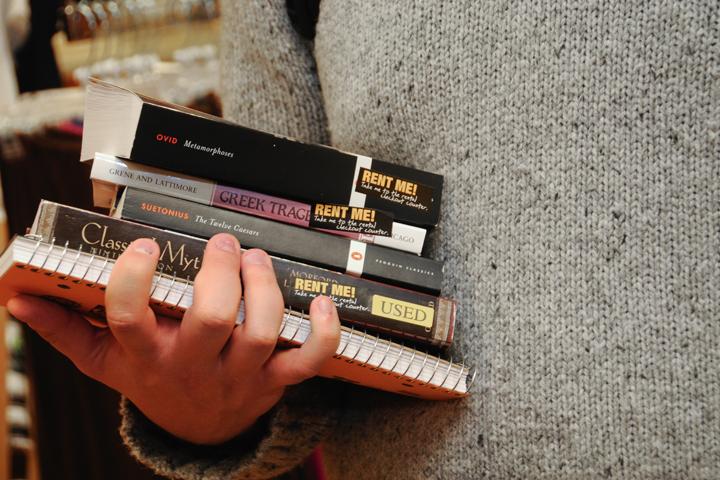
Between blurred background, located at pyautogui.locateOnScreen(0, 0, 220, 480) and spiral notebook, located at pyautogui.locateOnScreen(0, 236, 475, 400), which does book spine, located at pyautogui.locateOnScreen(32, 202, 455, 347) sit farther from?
blurred background, located at pyautogui.locateOnScreen(0, 0, 220, 480)

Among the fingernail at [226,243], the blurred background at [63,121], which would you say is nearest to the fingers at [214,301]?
the fingernail at [226,243]

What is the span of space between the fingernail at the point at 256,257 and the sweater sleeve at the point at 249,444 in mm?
160

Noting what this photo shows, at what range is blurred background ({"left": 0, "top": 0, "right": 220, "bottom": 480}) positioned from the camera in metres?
0.96

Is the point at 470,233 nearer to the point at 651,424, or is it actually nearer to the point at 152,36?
the point at 651,424

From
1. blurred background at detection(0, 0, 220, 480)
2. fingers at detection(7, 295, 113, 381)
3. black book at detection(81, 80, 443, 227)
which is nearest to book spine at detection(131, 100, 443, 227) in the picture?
black book at detection(81, 80, 443, 227)

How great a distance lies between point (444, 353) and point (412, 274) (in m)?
0.07

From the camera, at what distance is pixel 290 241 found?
1.42 feet

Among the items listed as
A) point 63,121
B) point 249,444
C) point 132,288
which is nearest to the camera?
point 132,288

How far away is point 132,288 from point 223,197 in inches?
4.0

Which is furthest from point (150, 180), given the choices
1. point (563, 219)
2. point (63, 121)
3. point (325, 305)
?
point (63, 121)

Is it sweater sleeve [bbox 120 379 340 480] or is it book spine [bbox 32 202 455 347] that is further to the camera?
sweater sleeve [bbox 120 379 340 480]

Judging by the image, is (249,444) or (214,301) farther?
(249,444)

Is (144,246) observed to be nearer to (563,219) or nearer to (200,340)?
(200,340)

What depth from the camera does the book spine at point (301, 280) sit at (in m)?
0.38
